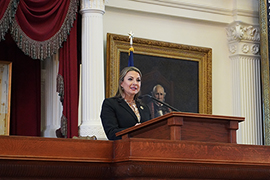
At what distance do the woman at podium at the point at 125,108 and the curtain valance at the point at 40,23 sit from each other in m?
2.01

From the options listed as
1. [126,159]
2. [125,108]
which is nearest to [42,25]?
[125,108]

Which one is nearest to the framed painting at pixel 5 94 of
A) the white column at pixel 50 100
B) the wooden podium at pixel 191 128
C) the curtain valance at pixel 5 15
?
the white column at pixel 50 100

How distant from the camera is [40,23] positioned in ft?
19.4

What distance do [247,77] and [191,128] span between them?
5184 mm

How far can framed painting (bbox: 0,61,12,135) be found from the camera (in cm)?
634

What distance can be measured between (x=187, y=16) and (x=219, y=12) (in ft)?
2.00

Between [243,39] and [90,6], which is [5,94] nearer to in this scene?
[90,6]

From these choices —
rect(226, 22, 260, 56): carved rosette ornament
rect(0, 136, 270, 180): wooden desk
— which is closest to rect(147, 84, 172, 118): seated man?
rect(226, 22, 260, 56): carved rosette ornament

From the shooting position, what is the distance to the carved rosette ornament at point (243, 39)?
775cm

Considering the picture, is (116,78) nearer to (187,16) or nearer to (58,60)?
(58,60)

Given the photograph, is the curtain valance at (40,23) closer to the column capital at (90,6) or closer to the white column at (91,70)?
the column capital at (90,6)

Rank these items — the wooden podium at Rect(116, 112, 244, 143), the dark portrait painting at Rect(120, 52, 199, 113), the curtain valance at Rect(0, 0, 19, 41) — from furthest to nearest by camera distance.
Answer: the dark portrait painting at Rect(120, 52, 199, 113)
the curtain valance at Rect(0, 0, 19, 41)
the wooden podium at Rect(116, 112, 244, 143)

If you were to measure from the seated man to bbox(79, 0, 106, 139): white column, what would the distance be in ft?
3.61

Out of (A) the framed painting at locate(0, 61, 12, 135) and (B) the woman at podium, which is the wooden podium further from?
(A) the framed painting at locate(0, 61, 12, 135)
